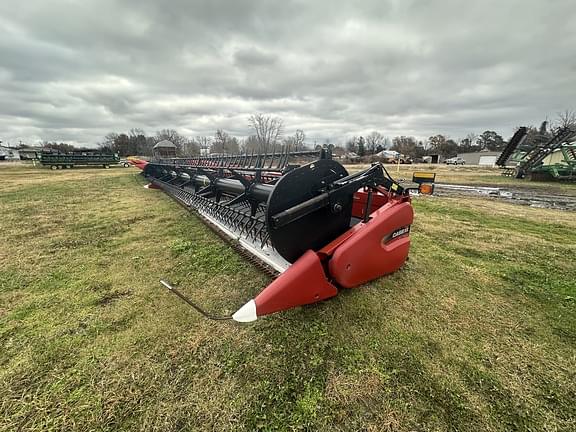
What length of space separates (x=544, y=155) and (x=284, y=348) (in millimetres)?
21132

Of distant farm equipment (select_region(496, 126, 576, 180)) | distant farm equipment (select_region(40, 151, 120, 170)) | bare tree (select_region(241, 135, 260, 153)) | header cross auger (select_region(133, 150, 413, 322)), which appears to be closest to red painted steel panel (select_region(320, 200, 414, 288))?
header cross auger (select_region(133, 150, 413, 322))

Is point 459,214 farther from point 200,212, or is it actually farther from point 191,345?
point 191,345

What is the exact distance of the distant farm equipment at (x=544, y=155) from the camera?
14711mm

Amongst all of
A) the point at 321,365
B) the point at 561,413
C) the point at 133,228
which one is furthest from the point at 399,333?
the point at 133,228

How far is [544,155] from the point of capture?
1570 centimetres

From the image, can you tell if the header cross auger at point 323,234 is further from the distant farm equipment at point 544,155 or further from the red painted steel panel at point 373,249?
the distant farm equipment at point 544,155

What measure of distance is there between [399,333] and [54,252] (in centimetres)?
497

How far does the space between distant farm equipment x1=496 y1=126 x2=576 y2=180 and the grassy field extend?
1641 centimetres

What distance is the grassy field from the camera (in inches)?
62.8

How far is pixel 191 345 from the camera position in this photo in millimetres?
2117

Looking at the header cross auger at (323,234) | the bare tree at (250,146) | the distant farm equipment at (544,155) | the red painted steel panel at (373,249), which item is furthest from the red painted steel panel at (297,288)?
the distant farm equipment at (544,155)

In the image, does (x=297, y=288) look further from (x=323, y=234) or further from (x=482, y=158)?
(x=482, y=158)

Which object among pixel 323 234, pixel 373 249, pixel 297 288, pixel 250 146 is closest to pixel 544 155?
pixel 373 249

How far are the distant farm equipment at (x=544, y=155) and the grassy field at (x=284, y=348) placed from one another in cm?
1641
